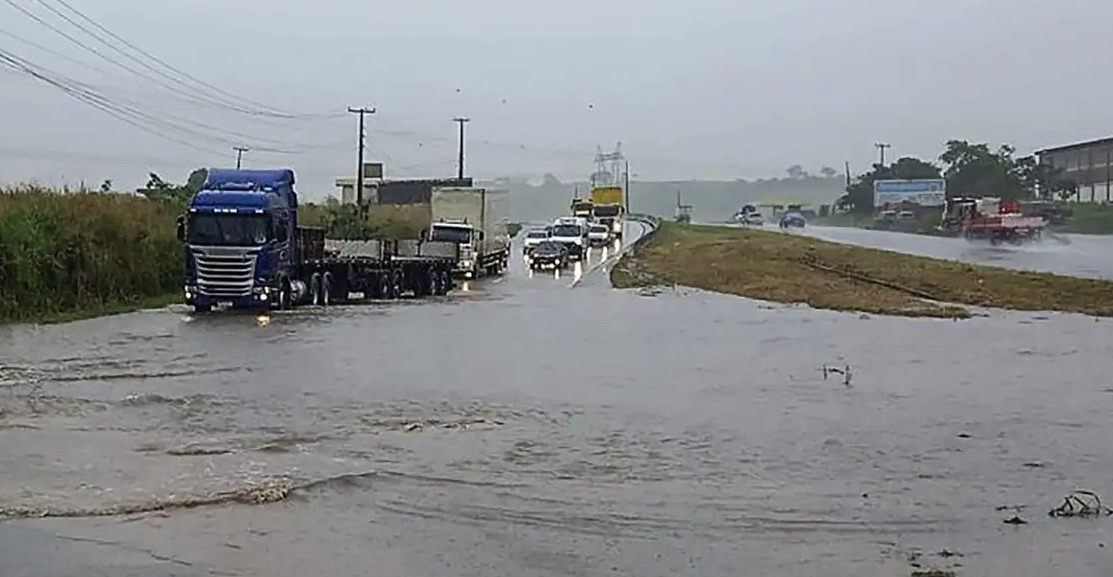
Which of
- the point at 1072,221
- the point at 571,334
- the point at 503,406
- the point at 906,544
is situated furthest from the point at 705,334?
the point at 1072,221

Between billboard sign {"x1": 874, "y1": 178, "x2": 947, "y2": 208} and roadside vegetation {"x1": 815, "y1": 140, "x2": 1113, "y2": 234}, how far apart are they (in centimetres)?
169

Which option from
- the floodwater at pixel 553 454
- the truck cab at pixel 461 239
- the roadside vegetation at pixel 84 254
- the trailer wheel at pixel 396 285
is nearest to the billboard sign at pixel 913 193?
the truck cab at pixel 461 239

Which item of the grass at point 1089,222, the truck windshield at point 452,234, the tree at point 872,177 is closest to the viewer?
the truck windshield at point 452,234

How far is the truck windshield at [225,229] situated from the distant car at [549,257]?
27.4 meters

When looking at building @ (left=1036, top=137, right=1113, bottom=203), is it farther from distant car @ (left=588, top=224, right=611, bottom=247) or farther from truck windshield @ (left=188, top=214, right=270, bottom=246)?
truck windshield @ (left=188, top=214, right=270, bottom=246)

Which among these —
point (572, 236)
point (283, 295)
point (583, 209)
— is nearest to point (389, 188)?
point (583, 209)

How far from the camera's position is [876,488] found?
12.8 m

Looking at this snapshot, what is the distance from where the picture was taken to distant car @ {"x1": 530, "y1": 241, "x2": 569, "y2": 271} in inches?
2483

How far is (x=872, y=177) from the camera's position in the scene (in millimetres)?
143000

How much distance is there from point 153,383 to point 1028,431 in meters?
11.7

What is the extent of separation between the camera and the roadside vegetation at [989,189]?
8600 centimetres

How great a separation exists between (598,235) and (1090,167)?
49406 mm

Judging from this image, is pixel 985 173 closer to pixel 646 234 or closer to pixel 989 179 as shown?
pixel 989 179

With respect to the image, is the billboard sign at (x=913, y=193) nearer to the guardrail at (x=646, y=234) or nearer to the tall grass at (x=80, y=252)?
the guardrail at (x=646, y=234)
